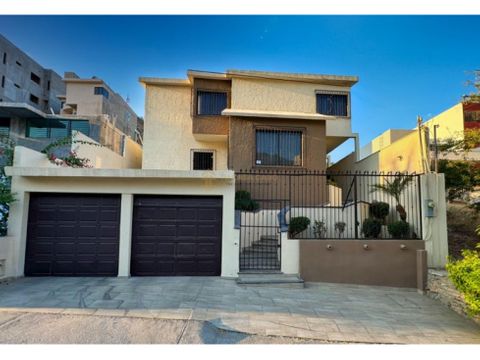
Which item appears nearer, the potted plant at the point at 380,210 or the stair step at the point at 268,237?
the potted plant at the point at 380,210

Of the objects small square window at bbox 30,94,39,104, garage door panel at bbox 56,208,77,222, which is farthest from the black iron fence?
small square window at bbox 30,94,39,104

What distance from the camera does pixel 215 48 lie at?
10.4 metres

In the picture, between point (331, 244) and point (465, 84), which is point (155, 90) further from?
point (465, 84)

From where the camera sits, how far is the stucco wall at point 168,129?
14070 millimetres

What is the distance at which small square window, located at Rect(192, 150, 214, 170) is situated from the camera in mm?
14469

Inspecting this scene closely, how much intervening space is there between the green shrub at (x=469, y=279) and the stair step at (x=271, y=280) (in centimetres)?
328

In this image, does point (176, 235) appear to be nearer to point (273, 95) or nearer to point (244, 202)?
point (244, 202)

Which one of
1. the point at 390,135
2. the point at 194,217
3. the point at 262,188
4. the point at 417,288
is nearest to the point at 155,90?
the point at 262,188

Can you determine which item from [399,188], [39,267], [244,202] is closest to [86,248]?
[39,267]

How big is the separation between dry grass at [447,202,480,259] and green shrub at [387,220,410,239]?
2025 millimetres

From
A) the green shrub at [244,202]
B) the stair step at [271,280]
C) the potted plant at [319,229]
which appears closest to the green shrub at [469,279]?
the stair step at [271,280]

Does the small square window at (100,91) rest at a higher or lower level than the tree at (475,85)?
higher

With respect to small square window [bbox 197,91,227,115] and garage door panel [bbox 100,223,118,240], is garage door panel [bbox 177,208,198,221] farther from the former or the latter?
small square window [bbox 197,91,227,115]

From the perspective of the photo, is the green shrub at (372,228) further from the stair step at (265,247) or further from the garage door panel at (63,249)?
the garage door panel at (63,249)
